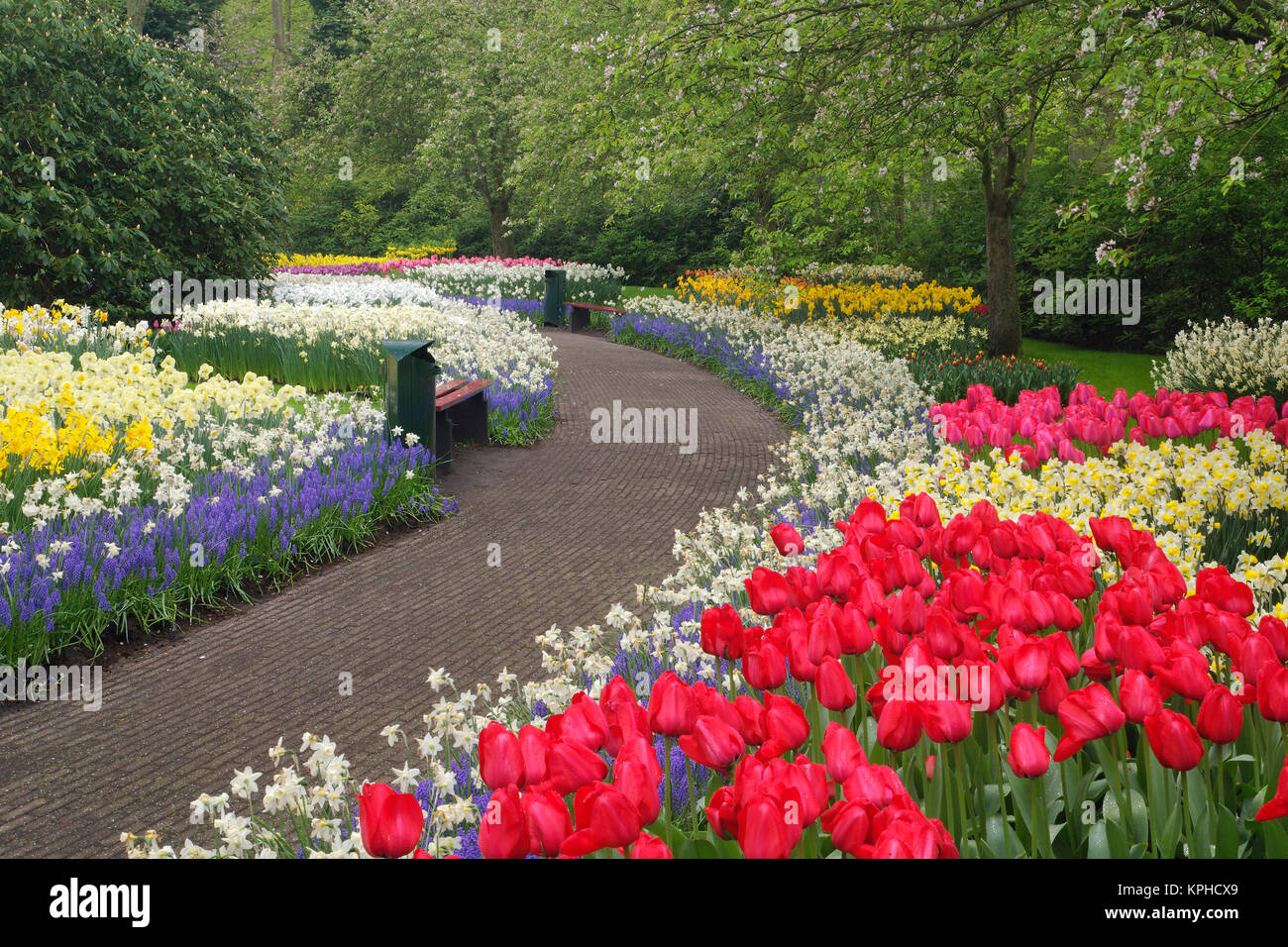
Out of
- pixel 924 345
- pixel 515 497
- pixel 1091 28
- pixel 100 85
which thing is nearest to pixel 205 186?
pixel 100 85

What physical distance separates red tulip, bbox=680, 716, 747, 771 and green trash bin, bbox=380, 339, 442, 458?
6688 mm

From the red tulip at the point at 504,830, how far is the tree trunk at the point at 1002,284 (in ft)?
46.8

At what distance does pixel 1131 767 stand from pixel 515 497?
640 centimetres

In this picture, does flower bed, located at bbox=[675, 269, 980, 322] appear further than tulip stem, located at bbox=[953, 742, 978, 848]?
Yes

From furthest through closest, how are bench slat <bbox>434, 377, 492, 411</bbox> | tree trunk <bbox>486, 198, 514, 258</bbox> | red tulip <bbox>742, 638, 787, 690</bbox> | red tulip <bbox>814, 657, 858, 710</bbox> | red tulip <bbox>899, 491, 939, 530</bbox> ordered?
tree trunk <bbox>486, 198, 514, 258</bbox>
bench slat <bbox>434, 377, 492, 411</bbox>
red tulip <bbox>899, 491, 939, 530</bbox>
red tulip <bbox>742, 638, 787, 690</bbox>
red tulip <bbox>814, 657, 858, 710</bbox>

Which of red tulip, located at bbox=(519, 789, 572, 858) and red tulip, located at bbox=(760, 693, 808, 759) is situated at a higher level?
red tulip, located at bbox=(760, 693, 808, 759)

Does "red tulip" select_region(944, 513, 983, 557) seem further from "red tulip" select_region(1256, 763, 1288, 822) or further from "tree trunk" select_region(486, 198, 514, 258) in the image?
"tree trunk" select_region(486, 198, 514, 258)

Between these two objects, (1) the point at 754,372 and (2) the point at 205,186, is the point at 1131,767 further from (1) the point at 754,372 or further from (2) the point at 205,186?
(2) the point at 205,186

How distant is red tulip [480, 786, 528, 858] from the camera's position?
1591 mm

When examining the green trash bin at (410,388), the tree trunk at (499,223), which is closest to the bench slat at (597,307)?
the tree trunk at (499,223)

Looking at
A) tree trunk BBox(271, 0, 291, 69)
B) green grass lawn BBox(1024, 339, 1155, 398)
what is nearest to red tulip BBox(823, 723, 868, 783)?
green grass lawn BBox(1024, 339, 1155, 398)

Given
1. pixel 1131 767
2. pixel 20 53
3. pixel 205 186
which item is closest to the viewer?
pixel 1131 767

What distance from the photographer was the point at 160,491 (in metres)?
5.75

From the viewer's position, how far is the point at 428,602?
5.97 m
